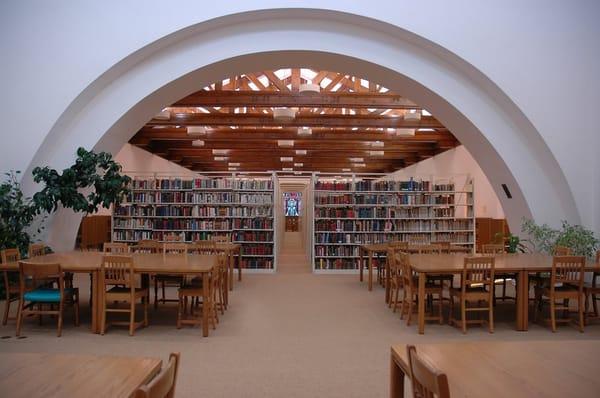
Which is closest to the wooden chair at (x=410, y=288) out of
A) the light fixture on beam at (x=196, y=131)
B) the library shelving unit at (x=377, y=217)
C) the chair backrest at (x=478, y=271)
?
the chair backrest at (x=478, y=271)

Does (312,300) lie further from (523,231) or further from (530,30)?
(530,30)

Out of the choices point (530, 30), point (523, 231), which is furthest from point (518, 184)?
point (530, 30)

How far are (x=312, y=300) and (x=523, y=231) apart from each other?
4.03m

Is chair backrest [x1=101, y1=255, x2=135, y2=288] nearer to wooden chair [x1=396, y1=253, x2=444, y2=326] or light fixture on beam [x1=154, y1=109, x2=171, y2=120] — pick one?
wooden chair [x1=396, y1=253, x2=444, y2=326]

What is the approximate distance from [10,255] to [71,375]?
4.80 metres

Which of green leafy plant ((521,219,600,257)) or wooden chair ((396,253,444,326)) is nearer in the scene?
wooden chair ((396,253,444,326))

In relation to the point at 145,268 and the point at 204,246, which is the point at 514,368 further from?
the point at 204,246

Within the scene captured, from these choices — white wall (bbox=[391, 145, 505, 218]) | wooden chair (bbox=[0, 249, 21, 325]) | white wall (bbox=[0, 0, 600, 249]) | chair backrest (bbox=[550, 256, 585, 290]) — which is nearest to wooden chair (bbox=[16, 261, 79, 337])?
wooden chair (bbox=[0, 249, 21, 325])

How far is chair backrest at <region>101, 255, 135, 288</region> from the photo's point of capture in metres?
5.17

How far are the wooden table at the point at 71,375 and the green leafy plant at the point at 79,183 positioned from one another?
555cm

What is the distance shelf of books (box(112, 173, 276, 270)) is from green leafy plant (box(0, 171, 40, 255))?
12.0 ft

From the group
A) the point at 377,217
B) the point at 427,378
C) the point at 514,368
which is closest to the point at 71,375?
the point at 427,378

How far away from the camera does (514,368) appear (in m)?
2.10

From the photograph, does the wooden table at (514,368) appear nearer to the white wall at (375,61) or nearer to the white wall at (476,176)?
the white wall at (375,61)
